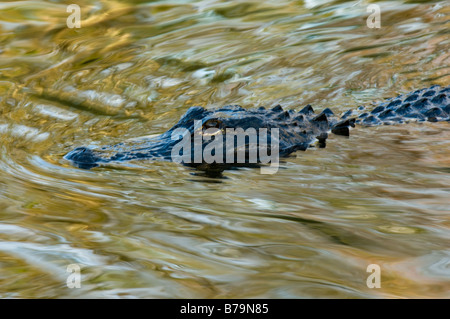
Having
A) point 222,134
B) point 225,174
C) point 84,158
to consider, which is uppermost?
point 222,134

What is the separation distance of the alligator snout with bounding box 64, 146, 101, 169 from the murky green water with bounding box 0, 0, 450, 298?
0.09 metres

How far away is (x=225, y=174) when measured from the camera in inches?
143

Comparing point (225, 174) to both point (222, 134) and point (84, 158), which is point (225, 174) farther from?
point (84, 158)

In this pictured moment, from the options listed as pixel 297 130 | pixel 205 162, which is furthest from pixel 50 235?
pixel 297 130

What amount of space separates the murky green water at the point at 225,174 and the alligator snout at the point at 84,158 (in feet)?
0.30

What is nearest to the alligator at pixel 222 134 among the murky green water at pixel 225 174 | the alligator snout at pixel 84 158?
the alligator snout at pixel 84 158

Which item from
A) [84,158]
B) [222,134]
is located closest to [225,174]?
[222,134]

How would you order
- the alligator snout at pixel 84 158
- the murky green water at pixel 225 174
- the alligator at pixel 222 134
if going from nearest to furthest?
the murky green water at pixel 225 174
the alligator snout at pixel 84 158
the alligator at pixel 222 134

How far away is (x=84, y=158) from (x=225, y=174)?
0.95 meters

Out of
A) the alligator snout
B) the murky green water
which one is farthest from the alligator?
the murky green water

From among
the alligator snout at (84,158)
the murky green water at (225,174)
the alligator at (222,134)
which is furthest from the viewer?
the alligator at (222,134)

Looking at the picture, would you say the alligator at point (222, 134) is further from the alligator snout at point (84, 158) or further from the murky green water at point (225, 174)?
the murky green water at point (225, 174)

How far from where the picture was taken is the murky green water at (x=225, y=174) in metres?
2.16
